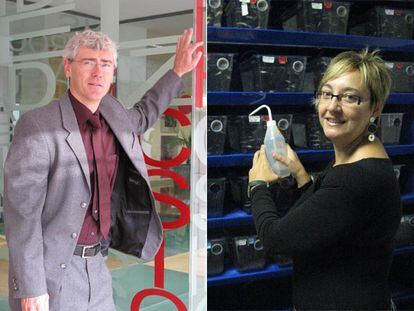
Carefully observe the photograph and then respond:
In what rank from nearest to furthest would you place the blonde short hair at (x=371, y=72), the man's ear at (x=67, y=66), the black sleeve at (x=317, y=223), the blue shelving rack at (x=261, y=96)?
the black sleeve at (x=317, y=223) → the blonde short hair at (x=371, y=72) → the man's ear at (x=67, y=66) → the blue shelving rack at (x=261, y=96)

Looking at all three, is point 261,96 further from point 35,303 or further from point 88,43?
point 35,303

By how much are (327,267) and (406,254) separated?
2.50 metres

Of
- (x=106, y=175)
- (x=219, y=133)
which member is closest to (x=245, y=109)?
(x=219, y=133)

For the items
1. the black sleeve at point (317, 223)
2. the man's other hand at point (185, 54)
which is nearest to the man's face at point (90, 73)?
the man's other hand at point (185, 54)

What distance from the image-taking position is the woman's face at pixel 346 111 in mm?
1622

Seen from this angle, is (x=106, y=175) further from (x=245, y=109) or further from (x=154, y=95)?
(x=245, y=109)

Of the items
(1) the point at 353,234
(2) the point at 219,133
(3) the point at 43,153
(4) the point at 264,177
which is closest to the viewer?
(1) the point at 353,234

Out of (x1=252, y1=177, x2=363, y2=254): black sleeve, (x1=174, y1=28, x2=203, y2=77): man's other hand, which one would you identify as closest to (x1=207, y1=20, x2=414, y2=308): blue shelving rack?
(x1=174, y1=28, x2=203, y2=77): man's other hand

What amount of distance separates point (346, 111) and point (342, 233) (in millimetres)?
409

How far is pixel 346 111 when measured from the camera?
64.6 inches

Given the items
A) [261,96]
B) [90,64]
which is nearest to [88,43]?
[90,64]

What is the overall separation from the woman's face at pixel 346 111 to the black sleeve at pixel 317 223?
227mm

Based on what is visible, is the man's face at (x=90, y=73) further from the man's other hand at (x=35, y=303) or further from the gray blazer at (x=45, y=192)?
the man's other hand at (x=35, y=303)

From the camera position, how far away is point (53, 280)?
68.3 inches
